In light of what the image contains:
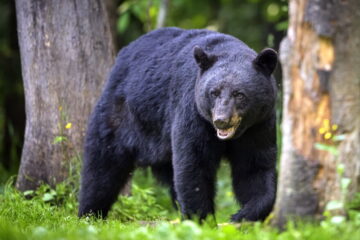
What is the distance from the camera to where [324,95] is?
4.31 meters

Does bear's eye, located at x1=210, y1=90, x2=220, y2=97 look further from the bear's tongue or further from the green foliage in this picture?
the green foliage

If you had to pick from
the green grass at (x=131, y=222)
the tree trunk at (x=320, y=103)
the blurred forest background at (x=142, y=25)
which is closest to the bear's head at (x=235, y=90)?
the green grass at (x=131, y=222)

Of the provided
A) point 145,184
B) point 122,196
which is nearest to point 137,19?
point 145,184

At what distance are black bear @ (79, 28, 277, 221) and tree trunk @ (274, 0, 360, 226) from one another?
1205 millimetres

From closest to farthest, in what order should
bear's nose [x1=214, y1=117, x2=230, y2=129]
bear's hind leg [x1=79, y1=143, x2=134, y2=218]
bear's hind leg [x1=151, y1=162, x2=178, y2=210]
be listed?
bear's nose [x1=214, y1=117, x2=230, y2=129]
bear's hind leg [x1=79, y1=143, x2=134, y2=218]
bear's hind leg [x1=151, y1=162, x2=178, y2=210]

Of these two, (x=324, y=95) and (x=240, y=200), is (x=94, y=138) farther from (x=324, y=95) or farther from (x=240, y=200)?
(x=324, y=95)

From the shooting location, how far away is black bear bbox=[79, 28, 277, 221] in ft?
18.9

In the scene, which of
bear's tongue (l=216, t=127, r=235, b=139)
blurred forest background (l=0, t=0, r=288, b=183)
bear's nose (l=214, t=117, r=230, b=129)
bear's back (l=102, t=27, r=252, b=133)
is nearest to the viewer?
bear's nose (l=214, t=117, r=230, b=129)

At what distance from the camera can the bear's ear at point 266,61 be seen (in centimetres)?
569

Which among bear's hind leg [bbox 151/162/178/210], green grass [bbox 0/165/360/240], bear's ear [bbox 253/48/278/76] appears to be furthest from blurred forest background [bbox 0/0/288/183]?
bear's ear [bbox 253/48/278/76]

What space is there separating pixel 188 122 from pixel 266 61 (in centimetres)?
97

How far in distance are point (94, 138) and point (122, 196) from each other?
1249mm

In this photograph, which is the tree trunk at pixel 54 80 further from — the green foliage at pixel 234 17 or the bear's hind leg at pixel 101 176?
the green foliage at pixel 234 17

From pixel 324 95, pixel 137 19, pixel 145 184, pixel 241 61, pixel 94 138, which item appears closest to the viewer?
pixel 324 95
